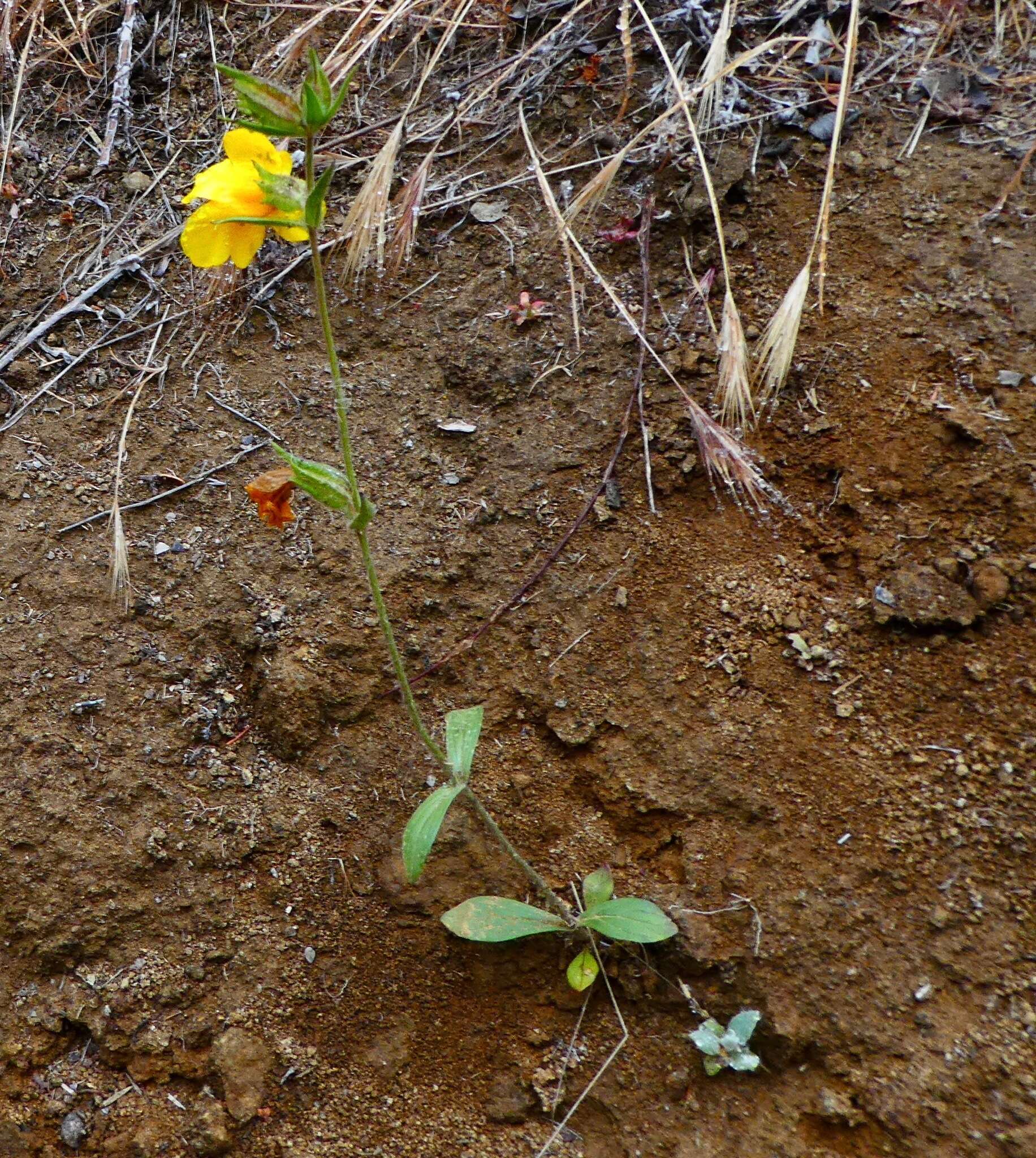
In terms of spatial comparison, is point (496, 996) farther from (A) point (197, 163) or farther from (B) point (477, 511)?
(A) point (197, 163)

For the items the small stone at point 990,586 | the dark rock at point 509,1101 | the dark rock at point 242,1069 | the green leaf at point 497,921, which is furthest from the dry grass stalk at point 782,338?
the dark rock at point 242,1069

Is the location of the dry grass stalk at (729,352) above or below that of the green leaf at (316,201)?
below

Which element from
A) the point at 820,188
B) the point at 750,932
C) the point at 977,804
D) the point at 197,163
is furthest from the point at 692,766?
the point at 197,163

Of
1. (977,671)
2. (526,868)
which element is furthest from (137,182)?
(977,671)

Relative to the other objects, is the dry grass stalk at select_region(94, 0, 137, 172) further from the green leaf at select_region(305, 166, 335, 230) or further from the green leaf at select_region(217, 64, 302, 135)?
the green leaf at select_region(305, 166, 335, 230)

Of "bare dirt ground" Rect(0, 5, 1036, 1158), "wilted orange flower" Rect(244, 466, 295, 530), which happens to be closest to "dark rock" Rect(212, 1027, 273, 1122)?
"bare dirt ground" Rect(0, 5, 1036, 1158)

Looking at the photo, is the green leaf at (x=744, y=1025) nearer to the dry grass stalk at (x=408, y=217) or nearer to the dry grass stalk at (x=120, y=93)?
the dry grass stalk at (x=408, y=217)
